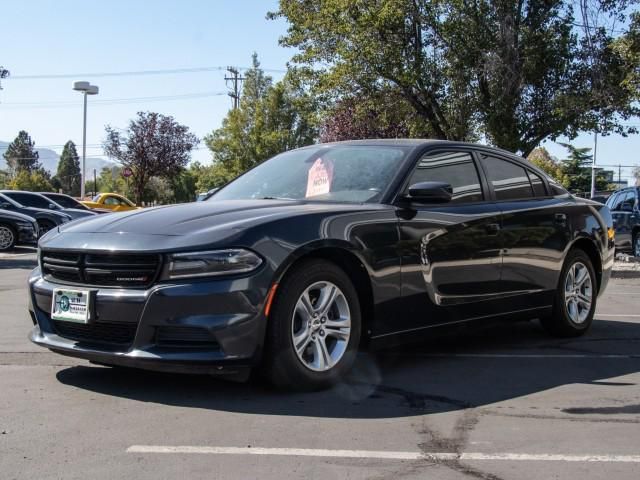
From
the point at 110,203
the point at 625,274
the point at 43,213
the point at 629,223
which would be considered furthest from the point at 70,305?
the point at 110,203

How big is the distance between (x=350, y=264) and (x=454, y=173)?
4.77 ft

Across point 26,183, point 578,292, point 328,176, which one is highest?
point 26,183

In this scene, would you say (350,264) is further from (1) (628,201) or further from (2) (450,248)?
(1) (628,201)

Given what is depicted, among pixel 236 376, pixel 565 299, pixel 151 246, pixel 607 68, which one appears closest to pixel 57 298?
pixel 151 246

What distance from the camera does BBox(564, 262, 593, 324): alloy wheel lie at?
22.0 feet

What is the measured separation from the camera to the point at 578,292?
22.4 feet

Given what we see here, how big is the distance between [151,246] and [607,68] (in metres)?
19.2

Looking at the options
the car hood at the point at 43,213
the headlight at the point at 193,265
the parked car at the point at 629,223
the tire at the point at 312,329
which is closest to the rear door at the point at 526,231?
the tire at the point at 312,329

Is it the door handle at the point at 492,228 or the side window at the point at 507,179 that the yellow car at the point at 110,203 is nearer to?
the side window at the point at 507,179

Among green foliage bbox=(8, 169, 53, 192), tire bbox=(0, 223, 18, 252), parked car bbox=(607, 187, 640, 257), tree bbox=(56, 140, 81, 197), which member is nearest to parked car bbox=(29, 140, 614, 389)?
parked car bbox=(607, 187, 640, 257)

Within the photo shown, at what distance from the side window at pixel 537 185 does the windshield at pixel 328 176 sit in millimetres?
1590

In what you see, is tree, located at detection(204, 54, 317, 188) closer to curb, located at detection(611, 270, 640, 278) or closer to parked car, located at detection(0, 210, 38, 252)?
parked car, located at detection(0, 210, 38, 252)

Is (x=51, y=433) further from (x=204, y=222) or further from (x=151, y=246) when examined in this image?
(x=204, y=222)

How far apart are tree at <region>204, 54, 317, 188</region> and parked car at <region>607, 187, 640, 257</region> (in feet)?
130
